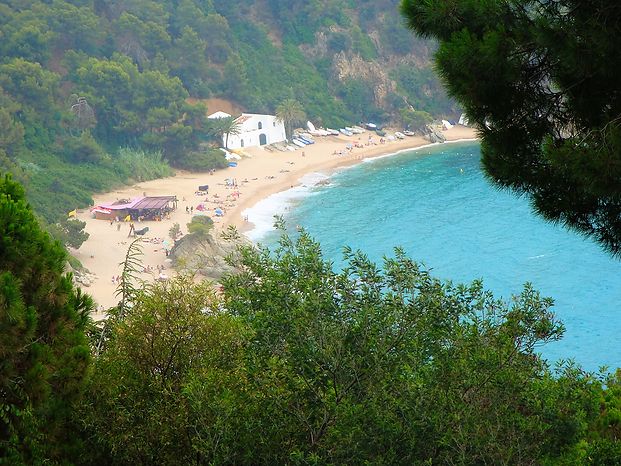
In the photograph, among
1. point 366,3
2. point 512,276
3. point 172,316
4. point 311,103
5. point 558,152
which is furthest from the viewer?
point 366,3

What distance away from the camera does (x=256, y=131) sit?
187ft

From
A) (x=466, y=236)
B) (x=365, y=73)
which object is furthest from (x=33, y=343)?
(x=365, y=73)

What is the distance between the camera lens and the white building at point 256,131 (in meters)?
55.5

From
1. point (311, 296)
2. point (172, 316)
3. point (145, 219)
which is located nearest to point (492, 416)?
point (311, 296)

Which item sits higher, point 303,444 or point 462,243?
point 303,444

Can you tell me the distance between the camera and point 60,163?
45.8 meters

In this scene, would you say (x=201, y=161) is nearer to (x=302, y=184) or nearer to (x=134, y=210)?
(x=302, y=184)

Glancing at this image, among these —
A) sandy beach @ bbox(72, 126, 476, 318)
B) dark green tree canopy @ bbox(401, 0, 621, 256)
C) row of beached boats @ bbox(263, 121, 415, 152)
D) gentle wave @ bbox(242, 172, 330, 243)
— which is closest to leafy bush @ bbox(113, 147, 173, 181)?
sandy beach @ bbox(72, 126, 476, 318)

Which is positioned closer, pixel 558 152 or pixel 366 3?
pixel 558 152

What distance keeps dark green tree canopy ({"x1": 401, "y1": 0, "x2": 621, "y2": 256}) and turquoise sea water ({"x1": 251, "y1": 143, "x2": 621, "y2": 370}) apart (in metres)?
19.1

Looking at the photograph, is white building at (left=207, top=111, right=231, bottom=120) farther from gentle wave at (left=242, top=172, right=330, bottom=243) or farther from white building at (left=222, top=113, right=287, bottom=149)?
gentle wave at (left=242, top=172, right=330, bottom=243)

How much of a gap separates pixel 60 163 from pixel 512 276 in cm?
2720

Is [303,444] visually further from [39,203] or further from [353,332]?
[39,203]

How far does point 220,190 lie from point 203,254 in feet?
42.7
